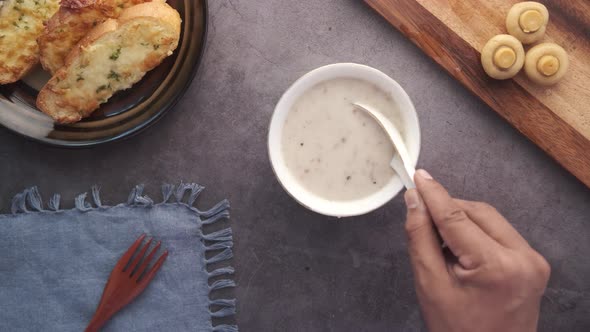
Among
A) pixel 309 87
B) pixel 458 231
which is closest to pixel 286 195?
pixel 309 87

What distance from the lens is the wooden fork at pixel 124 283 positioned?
168 centimetres

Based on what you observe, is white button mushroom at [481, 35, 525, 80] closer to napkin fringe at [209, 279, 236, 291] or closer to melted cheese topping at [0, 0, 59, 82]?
napkin fringe at [209, 279, 236, 291]

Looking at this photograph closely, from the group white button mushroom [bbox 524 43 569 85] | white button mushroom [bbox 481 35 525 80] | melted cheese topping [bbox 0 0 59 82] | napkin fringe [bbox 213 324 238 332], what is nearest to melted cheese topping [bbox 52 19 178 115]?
melted cheese topping [bbox 0 0 59 82]

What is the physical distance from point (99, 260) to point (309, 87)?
83 centimetres

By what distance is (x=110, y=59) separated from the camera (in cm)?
155

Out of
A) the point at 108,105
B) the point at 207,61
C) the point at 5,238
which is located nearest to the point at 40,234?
the point at 5,238

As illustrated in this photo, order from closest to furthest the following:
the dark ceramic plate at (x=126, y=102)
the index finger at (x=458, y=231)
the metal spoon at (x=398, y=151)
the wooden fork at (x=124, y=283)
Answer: the index finger at (x=458, y=231) < the metal spoon at (x=398, y=151) < the dark ceramic plate at (x=126, y=102) < the wooden fork at (x=124, y=283)

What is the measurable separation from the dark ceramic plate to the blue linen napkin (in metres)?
0.21

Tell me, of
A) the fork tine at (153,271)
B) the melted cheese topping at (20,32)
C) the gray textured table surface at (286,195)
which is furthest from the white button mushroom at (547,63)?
the melted cheese topping at (20,32)

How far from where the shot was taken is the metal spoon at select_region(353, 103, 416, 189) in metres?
1.48

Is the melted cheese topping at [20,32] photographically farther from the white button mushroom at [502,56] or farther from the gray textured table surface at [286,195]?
the white button mushroom at [502,56]

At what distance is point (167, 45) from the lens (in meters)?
1.56

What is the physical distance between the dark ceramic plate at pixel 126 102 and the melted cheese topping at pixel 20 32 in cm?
6

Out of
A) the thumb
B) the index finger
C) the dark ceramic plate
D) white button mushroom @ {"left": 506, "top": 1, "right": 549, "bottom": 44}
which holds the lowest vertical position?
the dark ceramic plate
